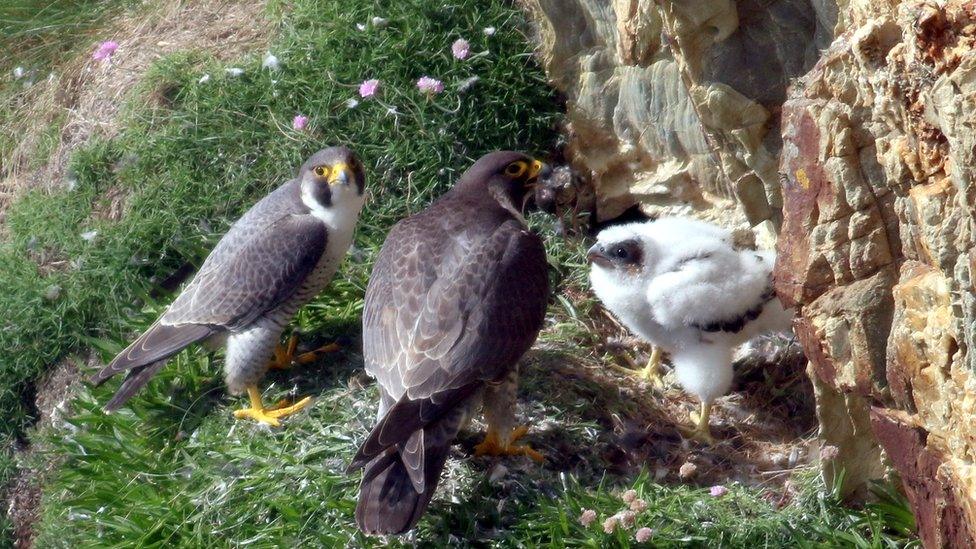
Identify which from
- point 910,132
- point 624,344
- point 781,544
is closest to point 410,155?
point 624,344

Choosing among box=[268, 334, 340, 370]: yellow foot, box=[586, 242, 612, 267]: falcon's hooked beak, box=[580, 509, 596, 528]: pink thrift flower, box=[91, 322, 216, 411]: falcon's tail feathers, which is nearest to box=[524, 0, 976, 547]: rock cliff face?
box=[586, 242, 612, 267]: falcon's hooked beak

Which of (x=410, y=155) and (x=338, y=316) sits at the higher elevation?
(x=410, y=155)

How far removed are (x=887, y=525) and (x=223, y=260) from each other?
307cm

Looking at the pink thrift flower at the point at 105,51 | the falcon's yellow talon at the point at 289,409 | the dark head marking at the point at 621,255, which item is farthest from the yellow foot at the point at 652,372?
the pink thrift flower at the point at 105,51

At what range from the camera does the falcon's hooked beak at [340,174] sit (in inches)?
195

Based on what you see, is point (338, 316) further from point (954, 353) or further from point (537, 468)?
point (954, 353)

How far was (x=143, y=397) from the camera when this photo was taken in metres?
5.00

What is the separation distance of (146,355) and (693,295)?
7.88 feet

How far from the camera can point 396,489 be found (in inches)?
150

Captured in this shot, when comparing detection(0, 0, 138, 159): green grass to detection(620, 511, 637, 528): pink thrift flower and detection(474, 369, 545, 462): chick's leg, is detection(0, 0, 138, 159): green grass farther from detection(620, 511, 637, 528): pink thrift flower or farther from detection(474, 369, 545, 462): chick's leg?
detection(620, 511, 637, 528): pink thrift flower

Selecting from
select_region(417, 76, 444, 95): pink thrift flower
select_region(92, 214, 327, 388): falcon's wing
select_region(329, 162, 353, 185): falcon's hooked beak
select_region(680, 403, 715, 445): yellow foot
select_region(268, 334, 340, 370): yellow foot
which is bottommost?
select_region(680, 403, 715, 445): yellow foot

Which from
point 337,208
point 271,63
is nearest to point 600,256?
point 337,208

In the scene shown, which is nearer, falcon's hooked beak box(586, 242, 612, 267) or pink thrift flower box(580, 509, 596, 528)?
pink thrift flower box(580, 509, 596, 528)

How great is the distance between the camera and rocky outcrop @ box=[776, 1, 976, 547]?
8.25 feet
